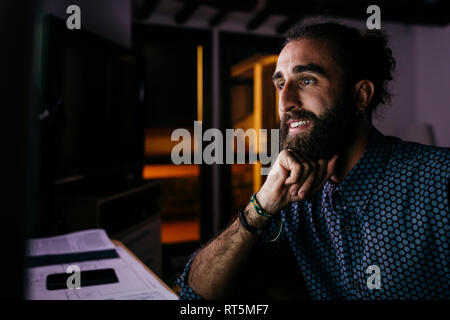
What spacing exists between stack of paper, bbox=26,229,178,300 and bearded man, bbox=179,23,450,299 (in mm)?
162

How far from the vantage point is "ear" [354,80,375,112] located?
4.13 feet

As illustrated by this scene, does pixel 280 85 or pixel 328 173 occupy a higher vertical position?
pixel 280 85

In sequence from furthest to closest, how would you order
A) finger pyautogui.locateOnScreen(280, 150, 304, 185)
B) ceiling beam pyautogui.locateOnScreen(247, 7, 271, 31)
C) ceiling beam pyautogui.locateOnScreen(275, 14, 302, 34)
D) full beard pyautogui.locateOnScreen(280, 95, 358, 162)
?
ceiling beam pyautogui.locateOnScreen(275, 14, 302, 34) → ceiling beam pyautogui.locateOnScreen(247, 7, 271, 31) → full beard pyautogui.locateOnScreen(280, 95, 358, 162) → finger pyautogui.locateOnScreen(280, 150, 304, 185)

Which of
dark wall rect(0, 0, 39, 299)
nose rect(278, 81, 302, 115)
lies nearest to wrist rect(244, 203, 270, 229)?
nose rect(278, 81, 302, 115)

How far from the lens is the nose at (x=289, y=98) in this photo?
1.14 meters

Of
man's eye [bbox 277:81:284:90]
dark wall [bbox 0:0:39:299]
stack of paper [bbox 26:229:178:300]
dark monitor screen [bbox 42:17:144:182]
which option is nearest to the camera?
dark wall [bbox 0:0:39:299]

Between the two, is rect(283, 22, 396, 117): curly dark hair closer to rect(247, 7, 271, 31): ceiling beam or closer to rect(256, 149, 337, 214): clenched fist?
rect(256, 149, 337, 214): clenched fist

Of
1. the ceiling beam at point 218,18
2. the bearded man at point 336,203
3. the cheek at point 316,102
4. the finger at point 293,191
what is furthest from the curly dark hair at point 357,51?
the ceiling beam at point 218,18

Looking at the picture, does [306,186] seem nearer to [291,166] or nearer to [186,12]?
[291,166]

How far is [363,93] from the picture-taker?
127 centimetres

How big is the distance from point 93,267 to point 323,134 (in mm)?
776

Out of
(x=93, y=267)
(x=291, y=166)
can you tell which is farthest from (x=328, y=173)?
(x=93, y=267)
